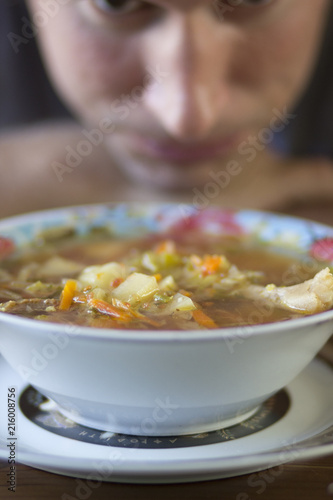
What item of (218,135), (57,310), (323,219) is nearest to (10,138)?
(218,135)

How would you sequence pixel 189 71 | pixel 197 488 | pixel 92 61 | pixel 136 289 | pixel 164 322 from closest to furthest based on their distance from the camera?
pixel 197 488 < pixel 164 322 < pixel 136 289 < pixel 189 71 < pixel 92 61

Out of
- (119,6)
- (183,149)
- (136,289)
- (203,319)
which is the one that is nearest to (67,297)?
(136,289)

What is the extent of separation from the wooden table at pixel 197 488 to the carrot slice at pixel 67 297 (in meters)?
0.27

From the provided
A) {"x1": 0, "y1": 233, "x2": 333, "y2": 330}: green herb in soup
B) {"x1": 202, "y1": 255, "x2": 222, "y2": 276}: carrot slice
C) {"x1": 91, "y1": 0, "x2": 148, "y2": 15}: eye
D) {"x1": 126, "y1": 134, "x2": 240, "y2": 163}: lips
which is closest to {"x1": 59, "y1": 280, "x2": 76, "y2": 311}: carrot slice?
{"x1": 0, "y1": 233, "x2": 333, "y2": 330}: green herb in soup

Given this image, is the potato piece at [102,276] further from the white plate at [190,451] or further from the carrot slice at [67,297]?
the white plate at [190,451]

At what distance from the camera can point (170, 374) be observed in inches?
33.8

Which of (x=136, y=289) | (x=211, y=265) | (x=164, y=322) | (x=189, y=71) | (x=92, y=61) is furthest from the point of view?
(x=92, y=61)

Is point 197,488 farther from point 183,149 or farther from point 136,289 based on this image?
point 183,149

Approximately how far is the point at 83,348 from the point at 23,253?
0.64 meters

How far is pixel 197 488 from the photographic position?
2.77 ft

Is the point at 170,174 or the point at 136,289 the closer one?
the point at 136,289

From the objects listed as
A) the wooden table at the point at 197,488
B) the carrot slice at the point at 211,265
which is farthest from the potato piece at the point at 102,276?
the wooden table at the point at 197,488

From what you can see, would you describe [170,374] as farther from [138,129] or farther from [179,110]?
[138,129]

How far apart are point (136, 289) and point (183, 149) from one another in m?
1.21
